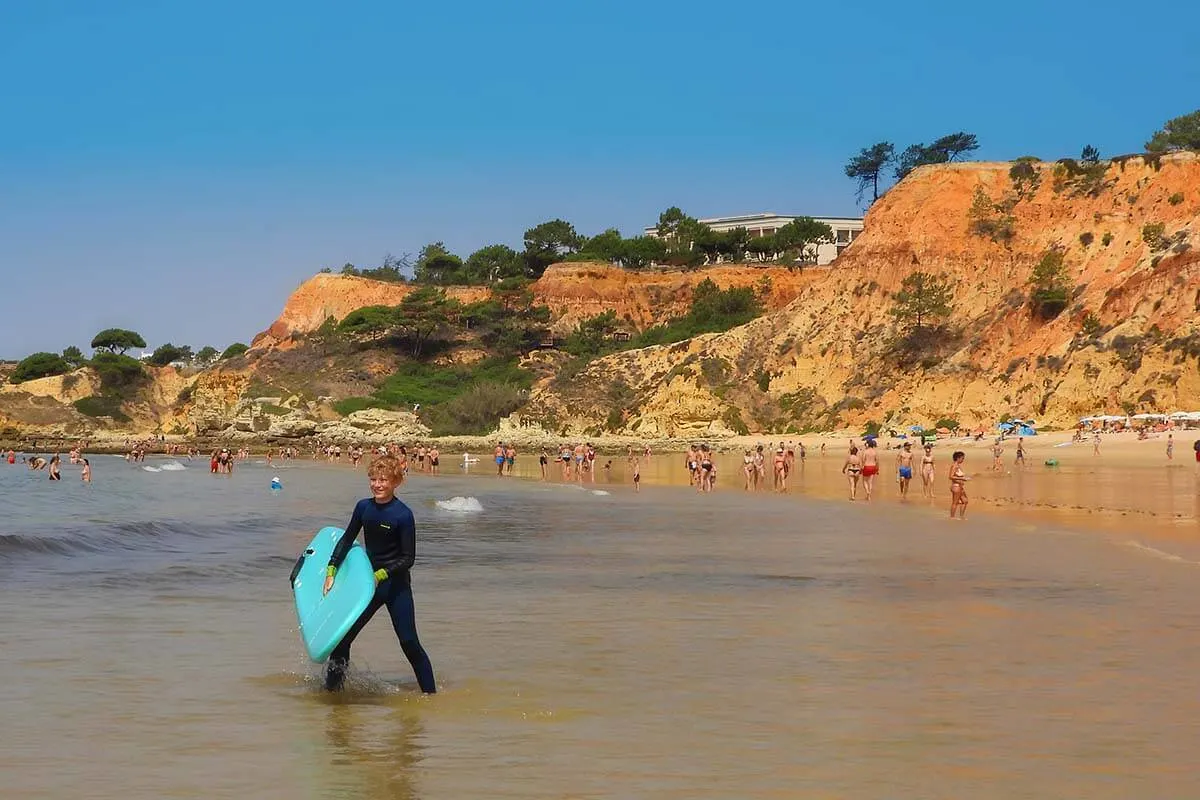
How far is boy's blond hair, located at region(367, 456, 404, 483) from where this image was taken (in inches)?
304

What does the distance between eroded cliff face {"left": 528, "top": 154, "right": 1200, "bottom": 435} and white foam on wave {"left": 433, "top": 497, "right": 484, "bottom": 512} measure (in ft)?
96.4

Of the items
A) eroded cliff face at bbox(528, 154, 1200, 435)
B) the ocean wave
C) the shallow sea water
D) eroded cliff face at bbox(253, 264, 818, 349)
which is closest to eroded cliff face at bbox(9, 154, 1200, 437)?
eroded cliff face at bbox(528, 154, 1200, 435)

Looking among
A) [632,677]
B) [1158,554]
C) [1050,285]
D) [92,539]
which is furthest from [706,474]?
[1050,285]

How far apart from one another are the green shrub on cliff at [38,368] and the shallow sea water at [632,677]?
92.2 metres

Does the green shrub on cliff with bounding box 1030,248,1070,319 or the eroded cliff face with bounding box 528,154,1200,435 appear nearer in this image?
the eroded cliff face with bounding box 528,154,1200,435

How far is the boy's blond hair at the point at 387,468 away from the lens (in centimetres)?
773

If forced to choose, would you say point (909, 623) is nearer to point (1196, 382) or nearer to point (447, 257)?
point (1196, 382)

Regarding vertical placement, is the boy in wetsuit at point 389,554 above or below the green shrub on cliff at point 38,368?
below

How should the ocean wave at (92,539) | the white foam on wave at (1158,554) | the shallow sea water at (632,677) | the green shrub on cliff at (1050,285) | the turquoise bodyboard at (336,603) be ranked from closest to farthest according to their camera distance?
the shallow sea water at (632,677)
the turquoise bodyboard at (336,603)
the white foam on wave at (1158,554)
the ocean wave at (92,539)
the green shrub on cliff at (1050,285)

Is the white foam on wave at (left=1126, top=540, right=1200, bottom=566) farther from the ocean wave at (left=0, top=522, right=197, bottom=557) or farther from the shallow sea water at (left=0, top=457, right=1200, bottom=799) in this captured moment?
the ocean wave at (left=0, top=522, right=197, bottom=557)

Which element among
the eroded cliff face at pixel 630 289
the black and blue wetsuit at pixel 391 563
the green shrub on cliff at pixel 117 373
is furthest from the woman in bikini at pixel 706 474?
the green shrub on cliff at pixel 117 373

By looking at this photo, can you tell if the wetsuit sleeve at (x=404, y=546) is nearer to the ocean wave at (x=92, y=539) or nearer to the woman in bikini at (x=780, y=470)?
the ocean wave at (x=92, y=539)

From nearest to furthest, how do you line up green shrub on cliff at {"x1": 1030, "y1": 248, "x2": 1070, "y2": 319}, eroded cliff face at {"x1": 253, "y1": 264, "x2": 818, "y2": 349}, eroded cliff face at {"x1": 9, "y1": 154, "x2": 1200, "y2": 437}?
eroded cliff face at {"x1": 9, "y1": 154, "x2": 1200, "y2": 437}, green shrub on cliff at {"x1": 1030, "y1": 248, "x2": 1070, "y2": 319}, eroded cliff face at {"x1": 253, "y1": 264, "x2": 818, "y2": 349}

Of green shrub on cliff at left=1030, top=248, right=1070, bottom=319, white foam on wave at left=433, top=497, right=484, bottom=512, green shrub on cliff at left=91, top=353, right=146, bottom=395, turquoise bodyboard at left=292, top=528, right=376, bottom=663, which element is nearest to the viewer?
turquoise bodyboard at left=292, top=528, right=376, bottom=663
